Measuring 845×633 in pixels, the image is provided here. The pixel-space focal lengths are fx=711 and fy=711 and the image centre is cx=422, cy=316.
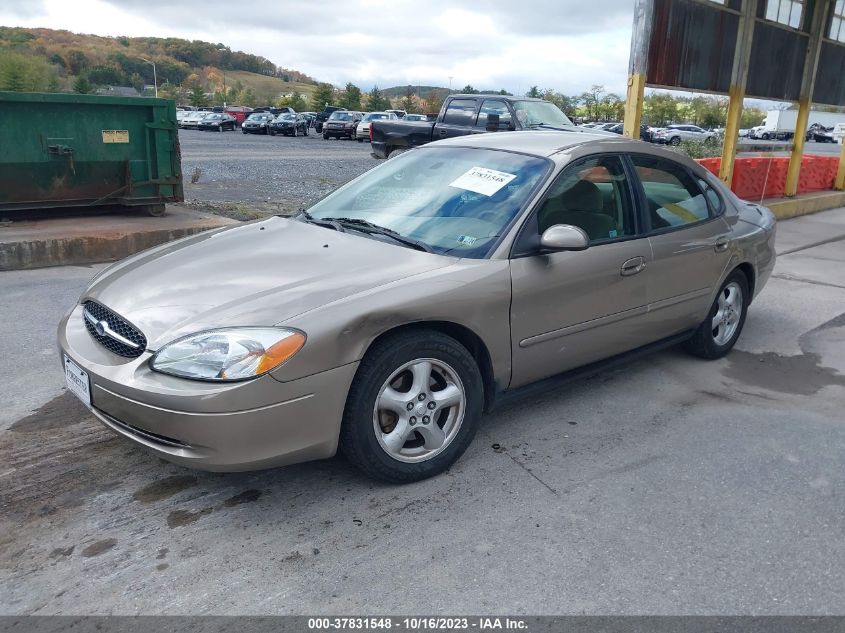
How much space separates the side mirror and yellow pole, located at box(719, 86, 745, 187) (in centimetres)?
934

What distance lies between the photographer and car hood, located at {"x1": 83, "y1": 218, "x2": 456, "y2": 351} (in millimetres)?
2873

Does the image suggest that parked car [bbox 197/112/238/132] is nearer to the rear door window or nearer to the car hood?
the rear door window

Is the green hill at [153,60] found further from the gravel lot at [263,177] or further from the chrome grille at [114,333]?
the chrome grille at [114,333]

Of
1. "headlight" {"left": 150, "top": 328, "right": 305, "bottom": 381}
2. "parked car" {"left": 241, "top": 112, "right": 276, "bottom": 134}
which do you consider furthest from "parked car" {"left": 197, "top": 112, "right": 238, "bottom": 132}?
"headlight" {"left": 150, "top": 328, "right": 305, "bottom": 381}

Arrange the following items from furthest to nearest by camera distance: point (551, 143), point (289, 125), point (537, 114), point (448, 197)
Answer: point (289, 125) → point (537, 114) → point (551, 143) → point (448, 197)

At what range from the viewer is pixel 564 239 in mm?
3410

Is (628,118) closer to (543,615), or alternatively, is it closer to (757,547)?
(757,547)

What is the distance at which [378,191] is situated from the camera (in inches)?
164

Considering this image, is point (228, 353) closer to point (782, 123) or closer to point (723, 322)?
point (723, 322)

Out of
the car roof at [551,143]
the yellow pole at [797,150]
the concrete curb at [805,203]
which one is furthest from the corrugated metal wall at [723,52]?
the car roof at [551,143]

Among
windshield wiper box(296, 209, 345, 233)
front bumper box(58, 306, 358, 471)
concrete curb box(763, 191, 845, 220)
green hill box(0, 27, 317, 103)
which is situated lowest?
concrete curb box(763, 191, 845, 220)

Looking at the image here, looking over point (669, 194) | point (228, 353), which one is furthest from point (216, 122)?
point (228, 353)

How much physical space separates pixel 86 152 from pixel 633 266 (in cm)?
677

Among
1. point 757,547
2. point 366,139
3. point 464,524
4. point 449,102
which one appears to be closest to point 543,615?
point 464,524
